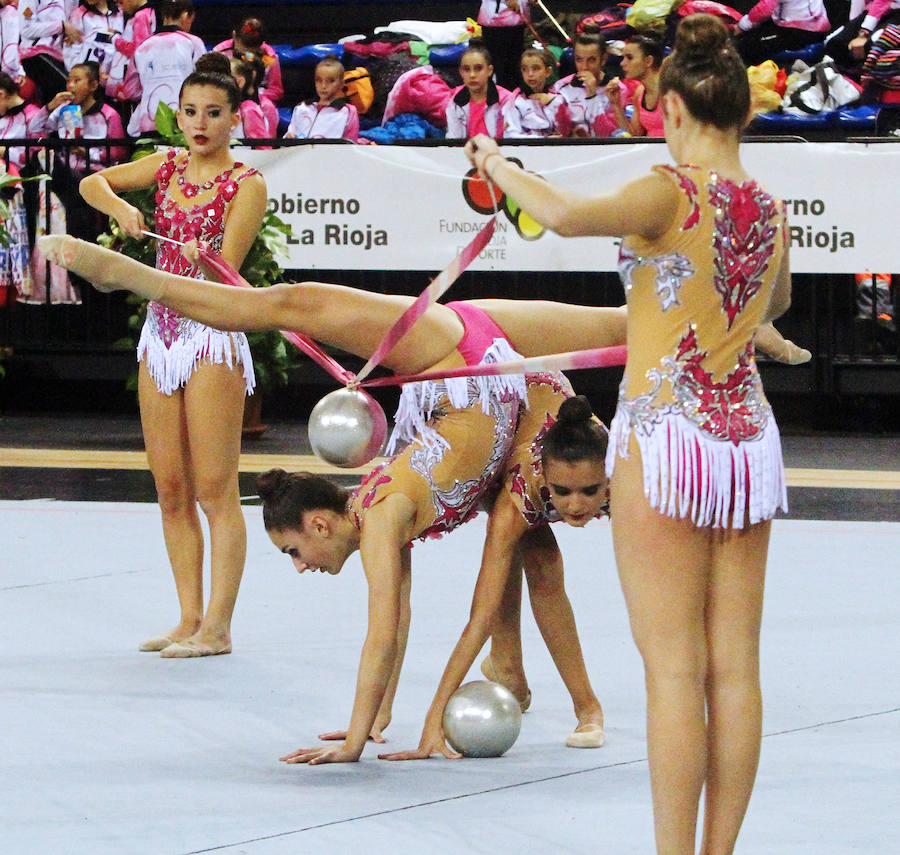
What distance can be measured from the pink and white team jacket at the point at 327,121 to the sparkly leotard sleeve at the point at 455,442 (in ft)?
21.2

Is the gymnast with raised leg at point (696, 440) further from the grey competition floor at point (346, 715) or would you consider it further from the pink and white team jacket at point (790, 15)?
the pink and white team jacket at point (790, 15)

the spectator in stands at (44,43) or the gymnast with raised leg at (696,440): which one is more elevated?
the spectator in stands at (44,43)

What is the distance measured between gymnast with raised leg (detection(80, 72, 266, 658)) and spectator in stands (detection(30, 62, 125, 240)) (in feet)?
17.4

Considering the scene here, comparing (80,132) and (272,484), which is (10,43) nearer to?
(80,132)

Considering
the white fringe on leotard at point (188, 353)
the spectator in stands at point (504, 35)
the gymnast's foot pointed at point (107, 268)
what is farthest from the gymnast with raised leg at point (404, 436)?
the spectator in stands at point (504, 35)

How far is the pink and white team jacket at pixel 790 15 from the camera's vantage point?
1045 cm

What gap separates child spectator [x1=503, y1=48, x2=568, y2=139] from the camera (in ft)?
31.9

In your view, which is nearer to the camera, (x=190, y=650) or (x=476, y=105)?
(x=190, y=650)

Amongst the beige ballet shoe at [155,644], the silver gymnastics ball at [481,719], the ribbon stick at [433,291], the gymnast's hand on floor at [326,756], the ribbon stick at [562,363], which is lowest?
the beige ballet shoe at [155,644]

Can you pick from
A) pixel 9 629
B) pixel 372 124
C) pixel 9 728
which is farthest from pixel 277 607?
pixel 372 124

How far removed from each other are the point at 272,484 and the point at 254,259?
15.8ft

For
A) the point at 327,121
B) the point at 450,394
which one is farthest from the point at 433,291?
the point at 327,121

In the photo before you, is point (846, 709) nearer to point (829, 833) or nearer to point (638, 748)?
point (638, 748)

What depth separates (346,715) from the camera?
4.14 metres
